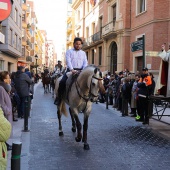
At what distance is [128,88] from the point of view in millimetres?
11461

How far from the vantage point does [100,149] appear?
6219 millimetres

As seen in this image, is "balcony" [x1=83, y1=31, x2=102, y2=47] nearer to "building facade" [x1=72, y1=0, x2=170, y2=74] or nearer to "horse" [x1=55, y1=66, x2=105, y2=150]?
"building facade" [x1=72, y1=0, x2=170, y2=74]

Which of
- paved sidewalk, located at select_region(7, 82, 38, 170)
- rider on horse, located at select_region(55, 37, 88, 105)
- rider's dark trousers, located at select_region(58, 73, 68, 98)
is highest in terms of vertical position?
rider on horse, located at select_region(55, 37, 88, 105)

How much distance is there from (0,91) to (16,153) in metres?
3.26

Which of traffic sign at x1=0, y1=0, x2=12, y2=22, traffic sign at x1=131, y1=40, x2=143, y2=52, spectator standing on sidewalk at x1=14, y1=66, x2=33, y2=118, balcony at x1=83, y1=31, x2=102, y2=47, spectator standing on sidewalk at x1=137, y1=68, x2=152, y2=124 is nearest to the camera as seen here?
traffic sign at x1=0, y1=0, x2=12, y2=22

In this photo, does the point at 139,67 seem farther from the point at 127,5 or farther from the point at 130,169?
the point at 130,169

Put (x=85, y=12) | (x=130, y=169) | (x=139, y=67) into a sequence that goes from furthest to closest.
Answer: (x=85, y=12)
(x=139, y=67)
(x=130, y=169)

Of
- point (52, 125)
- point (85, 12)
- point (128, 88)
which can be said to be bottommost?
point (52, 125)

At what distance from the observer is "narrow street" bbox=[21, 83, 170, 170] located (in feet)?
16.8

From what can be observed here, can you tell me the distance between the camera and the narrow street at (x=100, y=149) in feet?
16.8

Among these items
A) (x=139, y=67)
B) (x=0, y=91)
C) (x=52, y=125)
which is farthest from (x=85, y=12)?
(x=0, y=91)

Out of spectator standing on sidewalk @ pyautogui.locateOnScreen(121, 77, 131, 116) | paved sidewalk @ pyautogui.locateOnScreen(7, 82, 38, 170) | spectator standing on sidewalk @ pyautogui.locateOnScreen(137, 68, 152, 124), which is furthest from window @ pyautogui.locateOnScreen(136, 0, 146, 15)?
paved sidewalk @ pyautogui.locateOnScreen(7, 82, 38, 170)

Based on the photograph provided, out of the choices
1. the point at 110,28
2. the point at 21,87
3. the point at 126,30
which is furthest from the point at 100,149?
the point at 110,28

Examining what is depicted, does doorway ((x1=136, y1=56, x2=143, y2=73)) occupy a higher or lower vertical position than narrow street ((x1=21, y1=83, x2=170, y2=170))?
higher
